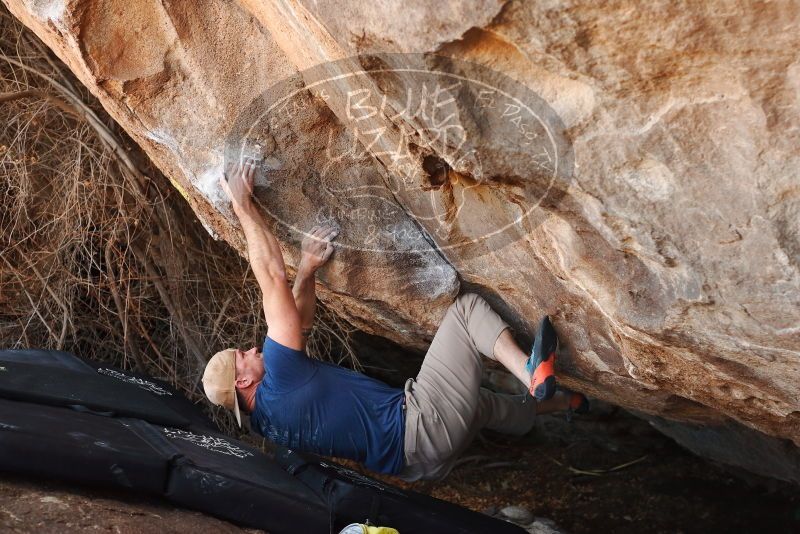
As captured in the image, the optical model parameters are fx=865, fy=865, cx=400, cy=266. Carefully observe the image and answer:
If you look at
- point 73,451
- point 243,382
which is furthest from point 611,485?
point 73,451

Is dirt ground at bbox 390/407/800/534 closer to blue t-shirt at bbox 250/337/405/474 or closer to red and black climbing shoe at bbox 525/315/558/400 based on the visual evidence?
blue t-shirt at bbox 250/337/405/474

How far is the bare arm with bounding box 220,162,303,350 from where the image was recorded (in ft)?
8.93

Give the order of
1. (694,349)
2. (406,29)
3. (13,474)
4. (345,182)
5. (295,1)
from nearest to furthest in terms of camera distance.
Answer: (406,29) < (295,1) < (694,349) < (13,474) < (345,182)

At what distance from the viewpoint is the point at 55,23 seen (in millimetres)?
2561

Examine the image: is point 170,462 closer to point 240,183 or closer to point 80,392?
point 80,392

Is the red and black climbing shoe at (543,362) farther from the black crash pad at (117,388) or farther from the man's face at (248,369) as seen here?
the black crash pad at (117,388)

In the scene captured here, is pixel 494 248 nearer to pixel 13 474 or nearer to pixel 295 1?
pixel 295 1

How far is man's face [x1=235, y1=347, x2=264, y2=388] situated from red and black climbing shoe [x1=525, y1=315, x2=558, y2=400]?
0.97m

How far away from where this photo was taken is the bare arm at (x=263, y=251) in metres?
2.72

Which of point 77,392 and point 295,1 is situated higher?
point 295,1

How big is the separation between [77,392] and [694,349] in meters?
1.97

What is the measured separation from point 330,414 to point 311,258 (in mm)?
543

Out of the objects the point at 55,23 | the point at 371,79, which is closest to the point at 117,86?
the point at 55,23

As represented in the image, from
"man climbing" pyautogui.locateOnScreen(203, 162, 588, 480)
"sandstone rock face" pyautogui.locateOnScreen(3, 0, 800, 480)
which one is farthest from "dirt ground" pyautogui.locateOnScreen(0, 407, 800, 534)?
"man climbing" pyautogui.locateOnScreen(203, 162, 588, 480)
